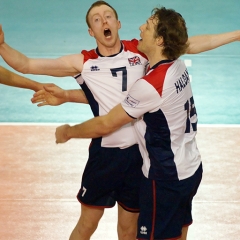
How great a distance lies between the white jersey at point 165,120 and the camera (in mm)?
3971

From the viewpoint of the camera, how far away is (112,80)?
4.47 m

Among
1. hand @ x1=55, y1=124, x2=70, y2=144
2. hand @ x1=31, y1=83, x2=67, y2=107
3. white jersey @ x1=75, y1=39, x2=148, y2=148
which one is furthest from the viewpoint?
hand @ x1=31, y1=83, x2=67, y2=107

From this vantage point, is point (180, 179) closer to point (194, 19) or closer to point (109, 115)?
point (109, 115)

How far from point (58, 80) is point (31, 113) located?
1294 millimetres

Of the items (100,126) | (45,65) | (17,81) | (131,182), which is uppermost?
(45,65)

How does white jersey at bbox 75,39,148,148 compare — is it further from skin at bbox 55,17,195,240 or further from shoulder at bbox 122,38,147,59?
skin at bbox 55,17,195,240

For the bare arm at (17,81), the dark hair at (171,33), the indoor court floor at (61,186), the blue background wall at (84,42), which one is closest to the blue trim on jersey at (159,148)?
the dark hair at (171,33)

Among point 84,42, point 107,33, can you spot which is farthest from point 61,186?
point 84,42

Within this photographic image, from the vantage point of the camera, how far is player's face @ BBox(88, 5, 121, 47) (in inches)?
178

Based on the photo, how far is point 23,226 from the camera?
5.72m

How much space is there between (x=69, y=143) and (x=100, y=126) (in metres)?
3.48

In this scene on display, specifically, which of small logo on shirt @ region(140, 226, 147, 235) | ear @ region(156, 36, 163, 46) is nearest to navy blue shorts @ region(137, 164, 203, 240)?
small logo on shirt @ region(140, 226, 147, 235)

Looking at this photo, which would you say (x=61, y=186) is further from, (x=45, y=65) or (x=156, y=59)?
(x=156, y=59)

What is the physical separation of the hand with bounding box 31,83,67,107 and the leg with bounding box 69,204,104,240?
88cm
